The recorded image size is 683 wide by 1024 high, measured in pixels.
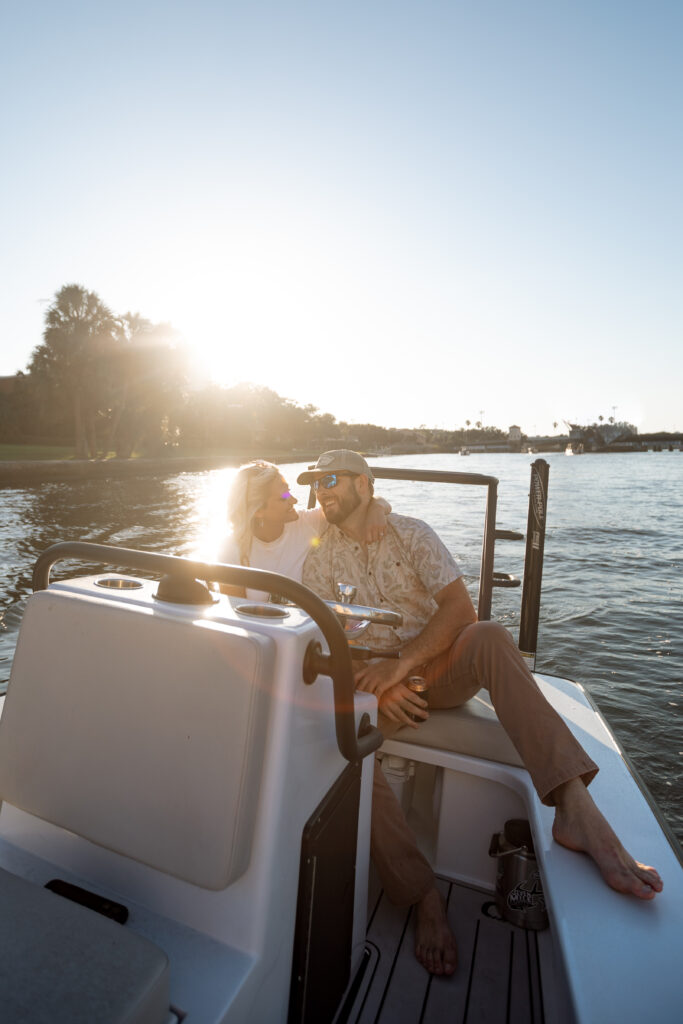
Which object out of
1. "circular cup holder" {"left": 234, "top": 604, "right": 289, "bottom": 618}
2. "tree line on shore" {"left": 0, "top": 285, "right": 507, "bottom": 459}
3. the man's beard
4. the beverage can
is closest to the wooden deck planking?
the beverage can

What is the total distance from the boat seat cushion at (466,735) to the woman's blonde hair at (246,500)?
0.98 meters

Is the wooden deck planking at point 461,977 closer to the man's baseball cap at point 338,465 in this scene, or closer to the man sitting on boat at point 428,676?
the man sitting on boat at point 428,676

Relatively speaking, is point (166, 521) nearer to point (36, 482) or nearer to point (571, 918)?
point (36, 482)

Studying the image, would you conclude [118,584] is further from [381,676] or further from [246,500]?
[246,500]

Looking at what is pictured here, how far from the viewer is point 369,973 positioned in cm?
171

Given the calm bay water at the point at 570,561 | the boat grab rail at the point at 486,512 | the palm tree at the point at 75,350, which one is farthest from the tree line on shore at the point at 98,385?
the boat grab rail at the point at 486,512

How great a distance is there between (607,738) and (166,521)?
15112 mm

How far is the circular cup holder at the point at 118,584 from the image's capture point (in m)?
1.31

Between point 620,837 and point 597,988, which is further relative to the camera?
point 620,837

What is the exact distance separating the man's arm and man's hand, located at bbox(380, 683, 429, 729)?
3 cm

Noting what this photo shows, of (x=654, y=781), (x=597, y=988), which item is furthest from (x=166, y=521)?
(x=597, y=988)

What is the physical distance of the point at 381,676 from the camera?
1.95 metres

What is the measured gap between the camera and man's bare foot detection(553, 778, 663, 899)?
136 centimetres

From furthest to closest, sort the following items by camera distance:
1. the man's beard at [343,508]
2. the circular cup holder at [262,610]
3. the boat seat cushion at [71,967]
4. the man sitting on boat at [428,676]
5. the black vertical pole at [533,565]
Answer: the black vertical pole at [533,565] < the man's beard at [343,508] < the man sitting on boat at [428,676] < the circular cup holder at [262,610] < the boat seat cushion at [71,967]
